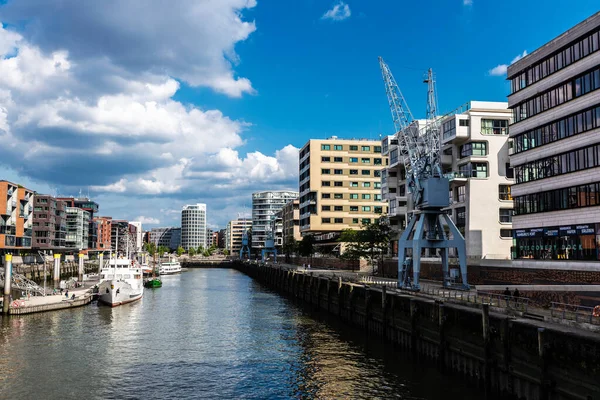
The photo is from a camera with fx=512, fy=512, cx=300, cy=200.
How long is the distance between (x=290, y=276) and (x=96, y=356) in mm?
64773

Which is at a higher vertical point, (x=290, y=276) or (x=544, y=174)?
(x=544, y=174)

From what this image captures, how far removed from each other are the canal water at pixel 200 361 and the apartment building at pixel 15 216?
88.7 meters

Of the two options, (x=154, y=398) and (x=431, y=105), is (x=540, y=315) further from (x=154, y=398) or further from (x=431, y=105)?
(x=431, y=105)

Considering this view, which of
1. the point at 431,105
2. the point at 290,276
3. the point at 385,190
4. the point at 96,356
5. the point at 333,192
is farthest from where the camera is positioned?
the point at 333,192

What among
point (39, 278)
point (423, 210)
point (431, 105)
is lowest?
point (39, 278)

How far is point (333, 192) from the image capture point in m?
164

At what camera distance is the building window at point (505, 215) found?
90.5 m

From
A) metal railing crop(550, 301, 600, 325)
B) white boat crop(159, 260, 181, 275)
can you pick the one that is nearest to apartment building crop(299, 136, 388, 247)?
white boat crop(159, 260, 181, 275)

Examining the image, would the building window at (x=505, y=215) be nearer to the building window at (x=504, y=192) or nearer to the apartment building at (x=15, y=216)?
the building window at (x=504, y=192)

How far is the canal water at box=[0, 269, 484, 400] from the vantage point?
31.7 metres

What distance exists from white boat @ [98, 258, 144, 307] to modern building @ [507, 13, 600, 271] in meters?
56.4

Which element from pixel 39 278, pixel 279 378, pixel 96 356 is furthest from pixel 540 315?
pixel 39 278

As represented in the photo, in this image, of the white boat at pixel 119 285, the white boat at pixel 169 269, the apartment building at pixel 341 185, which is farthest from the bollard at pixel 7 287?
the apartment building at pixel 341 185

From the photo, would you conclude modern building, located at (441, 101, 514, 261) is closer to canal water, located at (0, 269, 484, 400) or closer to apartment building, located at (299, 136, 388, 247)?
canal water, located at (0, 269, 484, 400)
